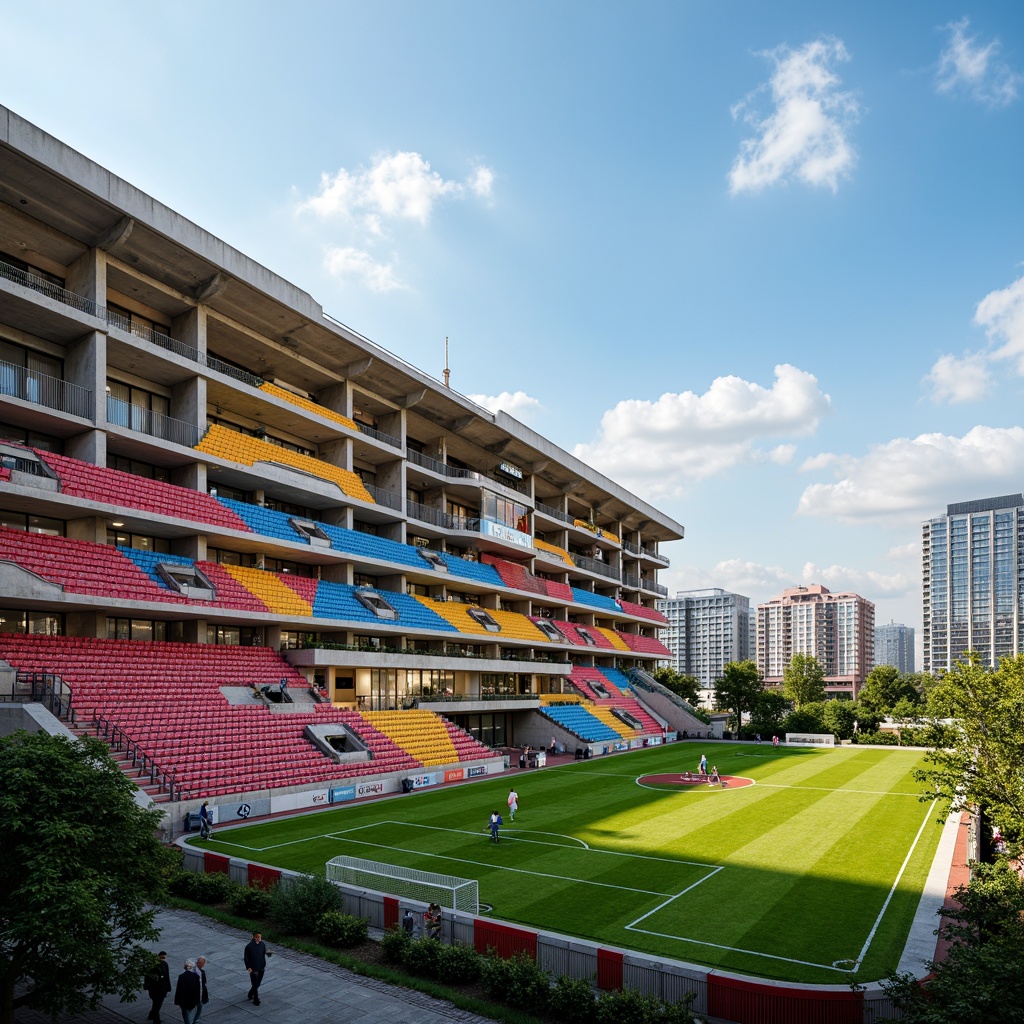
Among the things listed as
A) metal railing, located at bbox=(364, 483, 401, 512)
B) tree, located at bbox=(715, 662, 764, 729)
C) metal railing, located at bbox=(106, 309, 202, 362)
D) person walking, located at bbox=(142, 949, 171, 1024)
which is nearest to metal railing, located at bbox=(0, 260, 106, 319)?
metal railing, located at bbox=(106, 309, 202, 362)

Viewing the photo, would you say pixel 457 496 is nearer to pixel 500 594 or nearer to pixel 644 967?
pixel 500 594

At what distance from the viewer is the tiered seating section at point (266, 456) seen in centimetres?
4256

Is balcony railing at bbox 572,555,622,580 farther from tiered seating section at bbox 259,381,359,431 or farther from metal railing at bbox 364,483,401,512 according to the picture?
tiered seating section at bbox 259,381,359,431

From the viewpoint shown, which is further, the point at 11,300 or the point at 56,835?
the point at 11,300

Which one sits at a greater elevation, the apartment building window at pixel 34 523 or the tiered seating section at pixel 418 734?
the apartment building window at pixel 34 523

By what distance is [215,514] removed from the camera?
4109 centimetres

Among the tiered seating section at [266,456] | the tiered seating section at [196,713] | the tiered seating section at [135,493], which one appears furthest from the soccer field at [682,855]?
the tiered seating section at [266,456]

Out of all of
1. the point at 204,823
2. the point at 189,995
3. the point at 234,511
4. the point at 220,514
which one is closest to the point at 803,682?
the point at 234,511

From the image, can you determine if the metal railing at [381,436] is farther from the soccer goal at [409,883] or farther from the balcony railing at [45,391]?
the soccer goal at [409,883]

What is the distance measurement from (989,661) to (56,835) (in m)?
231

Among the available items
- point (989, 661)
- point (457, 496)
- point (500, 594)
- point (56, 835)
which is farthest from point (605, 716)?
point (989, 661)

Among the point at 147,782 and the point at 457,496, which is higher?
the point at 457,496

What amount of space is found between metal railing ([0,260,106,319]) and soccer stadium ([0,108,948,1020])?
171 mm

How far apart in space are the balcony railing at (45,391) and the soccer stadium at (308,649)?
0.38 ft
